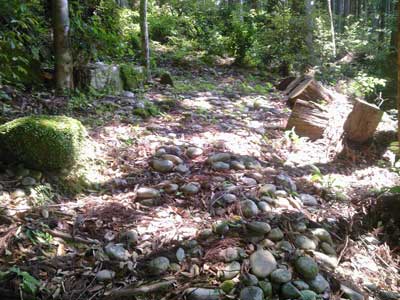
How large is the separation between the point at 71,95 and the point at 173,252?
3072 millimetres

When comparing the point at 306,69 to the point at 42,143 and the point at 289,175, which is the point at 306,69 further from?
the point at 42,143

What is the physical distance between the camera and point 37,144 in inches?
119

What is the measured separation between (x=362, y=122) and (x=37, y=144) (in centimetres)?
370

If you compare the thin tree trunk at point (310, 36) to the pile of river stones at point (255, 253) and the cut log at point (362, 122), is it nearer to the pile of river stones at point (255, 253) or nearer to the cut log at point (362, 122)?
the cut log at point (362, 122)

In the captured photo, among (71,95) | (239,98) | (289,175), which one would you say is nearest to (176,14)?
(239,98)

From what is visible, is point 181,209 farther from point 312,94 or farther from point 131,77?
point 312,94

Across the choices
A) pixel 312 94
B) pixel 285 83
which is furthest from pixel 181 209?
pixel 285 83

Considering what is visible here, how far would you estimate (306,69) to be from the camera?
388 inches

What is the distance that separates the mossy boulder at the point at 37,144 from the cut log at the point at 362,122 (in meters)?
3.35

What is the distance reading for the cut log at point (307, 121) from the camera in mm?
5059

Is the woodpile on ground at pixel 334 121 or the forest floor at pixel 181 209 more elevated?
the woodpile on ground at pixel 334 121

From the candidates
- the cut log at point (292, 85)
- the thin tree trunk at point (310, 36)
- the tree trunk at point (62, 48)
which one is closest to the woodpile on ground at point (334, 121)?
the cut log at point (292, 85)

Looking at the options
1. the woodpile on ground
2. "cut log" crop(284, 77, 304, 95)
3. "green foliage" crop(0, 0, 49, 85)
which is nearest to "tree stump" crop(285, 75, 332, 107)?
the woodpile on ground

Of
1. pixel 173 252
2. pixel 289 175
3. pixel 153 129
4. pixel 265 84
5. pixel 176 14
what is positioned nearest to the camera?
pixel 173 252
